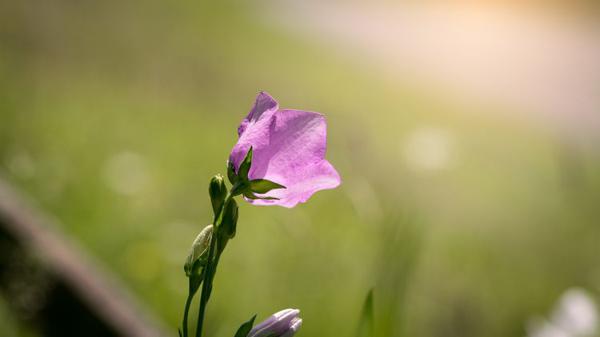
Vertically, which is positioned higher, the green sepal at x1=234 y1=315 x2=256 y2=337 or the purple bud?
the green sepal at x1=234 y1=315 x2=256 y2=337

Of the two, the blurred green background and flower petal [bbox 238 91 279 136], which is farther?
the blurred green background

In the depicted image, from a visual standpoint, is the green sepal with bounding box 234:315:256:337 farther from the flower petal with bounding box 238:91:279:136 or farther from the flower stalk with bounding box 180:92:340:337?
the flower petal with bounding box 238:91:279:136

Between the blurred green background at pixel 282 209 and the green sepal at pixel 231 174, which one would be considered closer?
the green sepal at pixel 231 174

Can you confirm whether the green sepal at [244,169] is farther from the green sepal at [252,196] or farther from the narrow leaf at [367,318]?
the narrow leaf at [367,318]

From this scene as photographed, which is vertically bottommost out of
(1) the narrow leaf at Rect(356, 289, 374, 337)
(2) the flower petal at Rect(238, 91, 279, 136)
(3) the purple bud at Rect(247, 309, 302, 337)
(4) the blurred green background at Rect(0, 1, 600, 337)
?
(4) the blurred green background at Rect(0, 1, 600, 337)

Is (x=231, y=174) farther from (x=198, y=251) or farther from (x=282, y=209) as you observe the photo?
(x=282, y=209)

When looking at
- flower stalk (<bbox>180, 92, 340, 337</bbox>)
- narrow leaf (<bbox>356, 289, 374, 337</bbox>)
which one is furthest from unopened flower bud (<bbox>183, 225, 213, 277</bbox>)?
narrow leaf (<bbox>356, 289, 374, 337</bbox>)

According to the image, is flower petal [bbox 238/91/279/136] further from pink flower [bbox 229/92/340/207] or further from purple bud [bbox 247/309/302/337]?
purple bud [bbox 247/309/302/337]

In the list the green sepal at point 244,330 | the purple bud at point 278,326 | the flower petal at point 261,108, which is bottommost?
the purple bud at point 278,326

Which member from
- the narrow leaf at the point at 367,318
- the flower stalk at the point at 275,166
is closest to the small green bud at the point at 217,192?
the flower stalk at the point at 275,166
